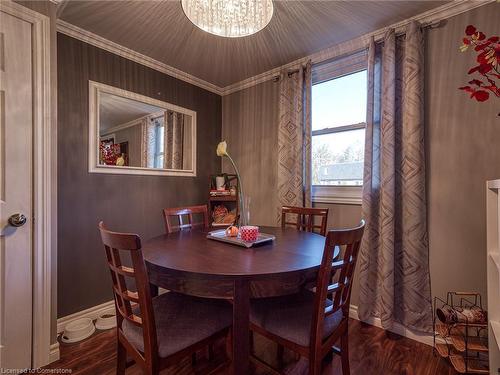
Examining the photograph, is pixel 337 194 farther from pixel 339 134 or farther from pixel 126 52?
pixel 126 52

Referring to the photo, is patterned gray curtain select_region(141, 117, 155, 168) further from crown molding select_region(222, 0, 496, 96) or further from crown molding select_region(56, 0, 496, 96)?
crown molding select_region(222, 0, 496, 96)

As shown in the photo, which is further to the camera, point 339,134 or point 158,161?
point 158,161

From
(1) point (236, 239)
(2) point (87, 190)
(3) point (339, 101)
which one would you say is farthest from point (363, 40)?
(2) point (87, 190)

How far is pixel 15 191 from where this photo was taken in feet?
4.89

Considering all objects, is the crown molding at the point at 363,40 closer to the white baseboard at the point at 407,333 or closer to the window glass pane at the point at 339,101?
the window glass pane at the point at 339,101

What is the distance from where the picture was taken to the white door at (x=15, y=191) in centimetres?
146

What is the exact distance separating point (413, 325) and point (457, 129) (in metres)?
1.44

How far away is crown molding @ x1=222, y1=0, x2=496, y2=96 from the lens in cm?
171

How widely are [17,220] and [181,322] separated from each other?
118 cm

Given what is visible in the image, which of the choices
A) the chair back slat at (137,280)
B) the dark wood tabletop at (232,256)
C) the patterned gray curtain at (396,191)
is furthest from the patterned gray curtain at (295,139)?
the chair back slat at (137,280)

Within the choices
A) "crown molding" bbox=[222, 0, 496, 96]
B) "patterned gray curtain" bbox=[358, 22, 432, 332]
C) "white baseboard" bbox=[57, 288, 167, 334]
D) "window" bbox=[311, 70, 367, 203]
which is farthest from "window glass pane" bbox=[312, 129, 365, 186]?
"white baseboard" bbox=[57, 288, 167, 334]

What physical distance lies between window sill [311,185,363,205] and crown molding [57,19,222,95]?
1.86 meters

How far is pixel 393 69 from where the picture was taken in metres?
1.91

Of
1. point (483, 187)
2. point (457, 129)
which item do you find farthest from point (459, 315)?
point (457, 129)
